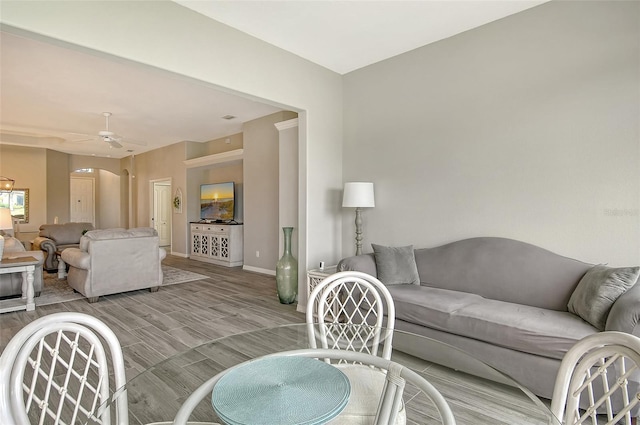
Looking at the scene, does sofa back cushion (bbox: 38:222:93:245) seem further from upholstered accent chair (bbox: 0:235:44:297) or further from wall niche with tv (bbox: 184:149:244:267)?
wall niche with tv (bbox: 184:149:244:267)

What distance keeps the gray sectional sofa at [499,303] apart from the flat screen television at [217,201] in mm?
4812

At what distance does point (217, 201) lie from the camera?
7922mm

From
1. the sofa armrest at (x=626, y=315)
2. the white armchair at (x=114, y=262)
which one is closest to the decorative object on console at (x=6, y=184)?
the white armchair at (x=114, y=262)

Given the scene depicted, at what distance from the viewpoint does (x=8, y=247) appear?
5.27 m

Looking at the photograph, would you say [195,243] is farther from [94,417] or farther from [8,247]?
[94,417]

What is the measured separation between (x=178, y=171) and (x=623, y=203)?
28.0ft

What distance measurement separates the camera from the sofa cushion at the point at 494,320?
2.15 metres

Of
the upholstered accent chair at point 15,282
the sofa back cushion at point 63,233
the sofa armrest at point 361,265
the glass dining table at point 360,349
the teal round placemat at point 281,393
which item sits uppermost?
the sofa back cushion at point 63,233

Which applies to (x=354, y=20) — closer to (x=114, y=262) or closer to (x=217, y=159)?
(x=114, y=262)

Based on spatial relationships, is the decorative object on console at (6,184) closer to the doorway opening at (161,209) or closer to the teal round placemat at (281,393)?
the doorway opening at (161,209)

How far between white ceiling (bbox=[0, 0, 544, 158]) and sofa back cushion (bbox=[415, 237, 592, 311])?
2.15 metres

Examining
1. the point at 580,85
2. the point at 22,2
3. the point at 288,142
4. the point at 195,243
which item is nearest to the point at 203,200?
the point at 195,243

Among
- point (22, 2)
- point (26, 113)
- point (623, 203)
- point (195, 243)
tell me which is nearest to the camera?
point (22, 2)

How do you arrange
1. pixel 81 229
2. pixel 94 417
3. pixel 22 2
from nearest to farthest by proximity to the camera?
pixel 94 417 < pixel 22 2 < pixel 81 229
